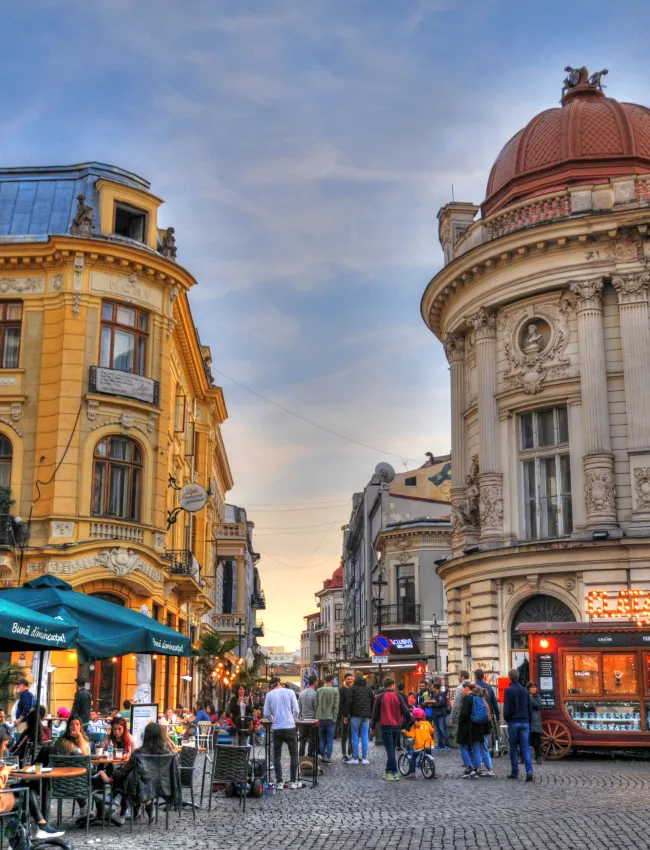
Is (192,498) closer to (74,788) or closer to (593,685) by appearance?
(593,685)

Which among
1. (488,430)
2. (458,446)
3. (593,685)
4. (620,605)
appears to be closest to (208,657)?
(458,446)

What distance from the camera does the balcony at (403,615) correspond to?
186 feet

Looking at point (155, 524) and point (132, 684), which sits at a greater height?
point (155, 524)

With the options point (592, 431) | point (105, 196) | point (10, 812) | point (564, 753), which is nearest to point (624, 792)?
point (564, 753)

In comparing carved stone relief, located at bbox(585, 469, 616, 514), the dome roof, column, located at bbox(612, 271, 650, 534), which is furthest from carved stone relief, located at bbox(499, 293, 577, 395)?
the dome roof

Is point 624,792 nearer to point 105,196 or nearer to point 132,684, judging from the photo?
point 132,684

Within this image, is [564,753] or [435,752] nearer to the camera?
[564,753]

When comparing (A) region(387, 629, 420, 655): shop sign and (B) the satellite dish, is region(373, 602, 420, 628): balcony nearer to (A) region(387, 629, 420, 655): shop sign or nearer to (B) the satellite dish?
(A) region(387, 629, 420, 655): shop sign

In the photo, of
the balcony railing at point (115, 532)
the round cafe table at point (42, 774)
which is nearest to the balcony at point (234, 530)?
the balcony railing at point (115, 532)

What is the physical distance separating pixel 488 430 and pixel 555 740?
11.4 metres

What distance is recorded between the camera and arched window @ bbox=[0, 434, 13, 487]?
2986 cm

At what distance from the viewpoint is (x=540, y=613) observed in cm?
3033

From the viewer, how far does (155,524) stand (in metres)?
31.1

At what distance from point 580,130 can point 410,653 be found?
1203 inches
